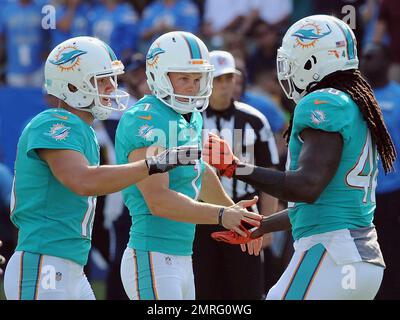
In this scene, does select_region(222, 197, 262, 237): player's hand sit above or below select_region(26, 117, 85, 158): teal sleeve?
below

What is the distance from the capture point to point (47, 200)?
493 centimetres

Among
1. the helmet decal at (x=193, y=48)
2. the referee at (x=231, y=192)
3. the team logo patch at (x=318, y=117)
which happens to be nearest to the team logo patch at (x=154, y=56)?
the helmet decal at (x=193, y=48)

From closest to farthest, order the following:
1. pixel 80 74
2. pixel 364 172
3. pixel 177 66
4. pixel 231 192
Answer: pixel 364 172
pixel 80 74
pixel 177 66
pixel 231 192

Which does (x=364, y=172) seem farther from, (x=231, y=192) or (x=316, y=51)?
(x=231, y=192)

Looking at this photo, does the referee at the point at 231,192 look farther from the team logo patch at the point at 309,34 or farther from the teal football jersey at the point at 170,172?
the team logo patch at the point at 309,34

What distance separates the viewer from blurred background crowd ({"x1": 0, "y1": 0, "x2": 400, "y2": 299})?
9211 mm

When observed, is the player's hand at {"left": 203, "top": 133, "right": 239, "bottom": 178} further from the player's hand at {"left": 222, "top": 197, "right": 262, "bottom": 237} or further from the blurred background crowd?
the blurred background crowd

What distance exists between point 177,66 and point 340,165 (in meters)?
1.21

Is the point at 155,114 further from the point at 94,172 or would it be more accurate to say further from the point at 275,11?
the point at 275,11

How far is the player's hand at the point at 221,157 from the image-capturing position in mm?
4832

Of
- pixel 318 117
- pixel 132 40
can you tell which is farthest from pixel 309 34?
pixel 132 40

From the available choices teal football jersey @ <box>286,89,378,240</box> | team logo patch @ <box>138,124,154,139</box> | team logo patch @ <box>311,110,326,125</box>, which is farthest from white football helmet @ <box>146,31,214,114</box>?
team logo patch @ <box>311,110,326,125</box>

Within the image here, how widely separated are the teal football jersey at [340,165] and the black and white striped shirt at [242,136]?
2.47 meters

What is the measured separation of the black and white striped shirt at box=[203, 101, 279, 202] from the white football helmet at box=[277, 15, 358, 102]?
2.28 meters
